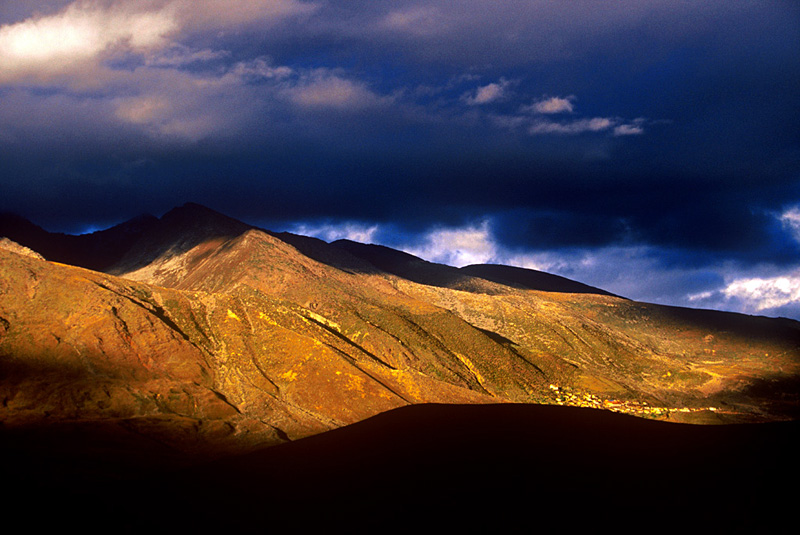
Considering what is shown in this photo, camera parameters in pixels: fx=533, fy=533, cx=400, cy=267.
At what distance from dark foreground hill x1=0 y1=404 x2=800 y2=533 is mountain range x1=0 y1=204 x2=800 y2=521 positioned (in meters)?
0.34

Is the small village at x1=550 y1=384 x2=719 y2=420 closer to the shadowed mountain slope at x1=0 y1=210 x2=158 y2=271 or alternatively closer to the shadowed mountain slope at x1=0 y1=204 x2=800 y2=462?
the shadowed mountain slope at x1=0 y1=204 x2=800 y2=462

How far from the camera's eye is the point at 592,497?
3509 cm

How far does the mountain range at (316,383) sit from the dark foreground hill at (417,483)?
0.34 metres

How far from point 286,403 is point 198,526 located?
2093cm

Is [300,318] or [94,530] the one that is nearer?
Answer: [94,530]

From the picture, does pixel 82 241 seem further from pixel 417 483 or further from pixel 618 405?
pixel 618 405

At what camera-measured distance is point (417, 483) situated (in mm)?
35875

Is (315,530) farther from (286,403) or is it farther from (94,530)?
(286,403)

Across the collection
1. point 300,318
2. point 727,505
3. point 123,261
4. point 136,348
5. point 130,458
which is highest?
point 123,261

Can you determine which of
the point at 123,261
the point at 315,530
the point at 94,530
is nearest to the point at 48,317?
the point at 94,530

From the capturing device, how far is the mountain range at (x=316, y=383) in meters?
39.1

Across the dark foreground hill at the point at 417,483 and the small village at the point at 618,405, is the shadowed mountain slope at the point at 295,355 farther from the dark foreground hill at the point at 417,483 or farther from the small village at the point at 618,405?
the dark foreground hill at the point at 417,483

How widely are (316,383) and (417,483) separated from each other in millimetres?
18871

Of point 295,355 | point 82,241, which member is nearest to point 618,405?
point 295,355
